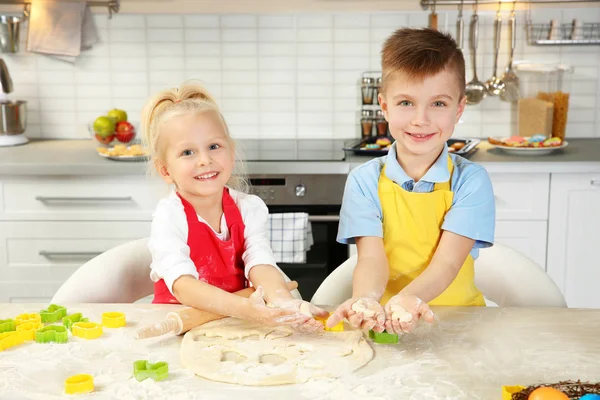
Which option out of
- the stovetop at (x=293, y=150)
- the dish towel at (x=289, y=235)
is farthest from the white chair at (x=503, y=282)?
the stovetop at (x=293, y=150)

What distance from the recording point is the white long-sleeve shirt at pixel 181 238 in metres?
1.36

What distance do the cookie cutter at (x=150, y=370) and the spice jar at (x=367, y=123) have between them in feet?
6.94

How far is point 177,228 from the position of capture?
144 centimetres

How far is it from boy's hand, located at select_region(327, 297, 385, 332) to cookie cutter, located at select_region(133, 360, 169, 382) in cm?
26

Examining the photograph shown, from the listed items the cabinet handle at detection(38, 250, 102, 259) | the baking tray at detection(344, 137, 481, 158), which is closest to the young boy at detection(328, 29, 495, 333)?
the baking tray at detection(344, 137, 481, 158)

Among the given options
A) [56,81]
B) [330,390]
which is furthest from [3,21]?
[330,390]

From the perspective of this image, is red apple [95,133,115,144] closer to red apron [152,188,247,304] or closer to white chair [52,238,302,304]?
white chair [52,238,302,304]

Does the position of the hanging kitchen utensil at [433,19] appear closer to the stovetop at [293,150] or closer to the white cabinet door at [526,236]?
the stovetop at [293,150]

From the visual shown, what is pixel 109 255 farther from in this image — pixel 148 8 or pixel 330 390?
Result: pixel 148 8

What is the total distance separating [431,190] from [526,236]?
3.96ft

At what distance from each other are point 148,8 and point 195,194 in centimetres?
179

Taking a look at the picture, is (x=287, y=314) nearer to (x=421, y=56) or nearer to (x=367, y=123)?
(x=421, y=56)


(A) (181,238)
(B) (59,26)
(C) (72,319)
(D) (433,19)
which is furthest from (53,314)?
(D) (433,19)

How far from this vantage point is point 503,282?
157 cm
